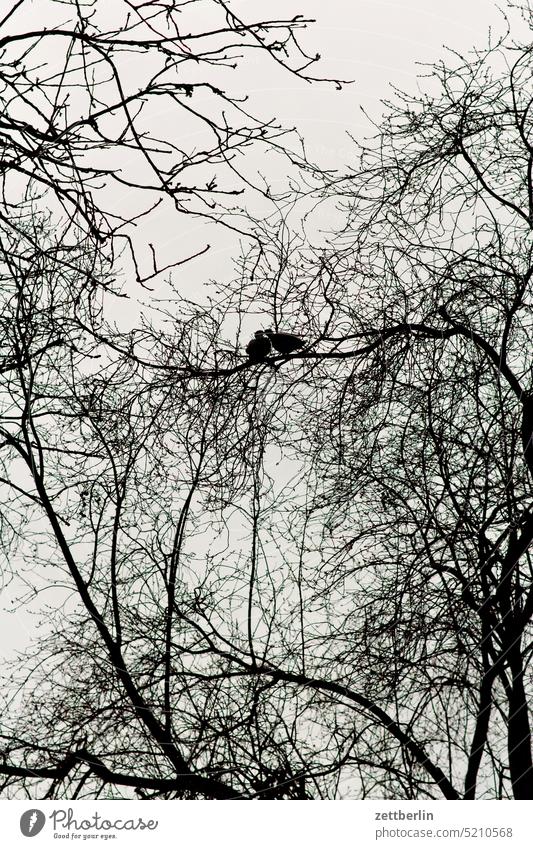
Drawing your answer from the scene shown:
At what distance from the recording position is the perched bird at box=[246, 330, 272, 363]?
6.60 feet

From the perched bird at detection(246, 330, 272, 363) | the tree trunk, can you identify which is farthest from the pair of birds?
the tree trunk

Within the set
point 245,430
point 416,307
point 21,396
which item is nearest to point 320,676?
point 245,430

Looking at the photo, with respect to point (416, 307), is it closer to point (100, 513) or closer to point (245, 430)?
point (245, 430)

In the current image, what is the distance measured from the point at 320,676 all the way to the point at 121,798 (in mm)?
507

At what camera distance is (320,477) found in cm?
195
